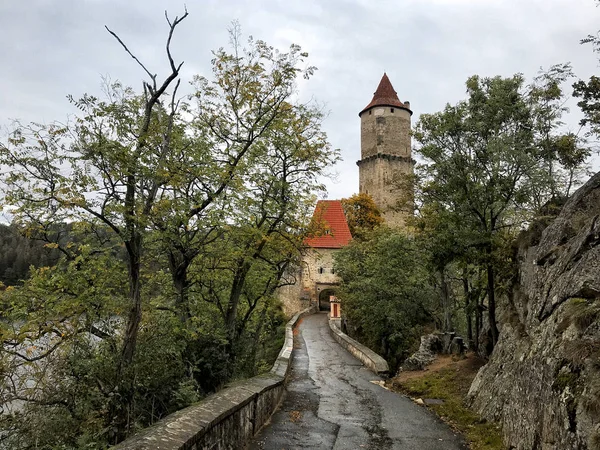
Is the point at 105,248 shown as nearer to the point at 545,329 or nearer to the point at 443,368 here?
the point at 545,329

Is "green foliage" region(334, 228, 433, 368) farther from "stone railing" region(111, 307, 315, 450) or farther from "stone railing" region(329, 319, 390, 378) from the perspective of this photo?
"stone railing" region(111, 307, 315, 450)

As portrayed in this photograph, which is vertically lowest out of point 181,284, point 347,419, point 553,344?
point 347,419

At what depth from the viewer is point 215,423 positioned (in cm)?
495

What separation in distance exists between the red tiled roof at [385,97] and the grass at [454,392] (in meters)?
41.7

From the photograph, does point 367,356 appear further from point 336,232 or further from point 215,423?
point 336,232

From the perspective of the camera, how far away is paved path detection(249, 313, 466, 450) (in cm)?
706

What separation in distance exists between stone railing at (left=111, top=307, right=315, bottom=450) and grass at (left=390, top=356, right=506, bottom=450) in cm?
328

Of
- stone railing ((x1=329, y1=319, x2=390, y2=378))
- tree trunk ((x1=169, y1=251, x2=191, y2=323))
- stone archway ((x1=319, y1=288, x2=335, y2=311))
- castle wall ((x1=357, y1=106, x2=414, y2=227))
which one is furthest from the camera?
castle wall ((x1=357, y1=106, x2=414, y2=227))

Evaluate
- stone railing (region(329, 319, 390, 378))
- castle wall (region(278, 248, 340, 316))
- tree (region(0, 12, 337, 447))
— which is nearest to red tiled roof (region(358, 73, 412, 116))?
castle wall (region(278, 248, 340, 316))

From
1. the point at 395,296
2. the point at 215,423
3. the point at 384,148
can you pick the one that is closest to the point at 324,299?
the point at 384,148

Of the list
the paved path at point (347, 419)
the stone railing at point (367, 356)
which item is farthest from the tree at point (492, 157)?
the stone railing at point (367, 356)

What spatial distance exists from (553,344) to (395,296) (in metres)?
14.4

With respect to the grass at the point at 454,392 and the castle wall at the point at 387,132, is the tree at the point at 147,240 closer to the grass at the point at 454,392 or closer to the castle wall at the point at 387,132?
the grass at the point at 454,392

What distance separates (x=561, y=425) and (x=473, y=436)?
282 centimetres
